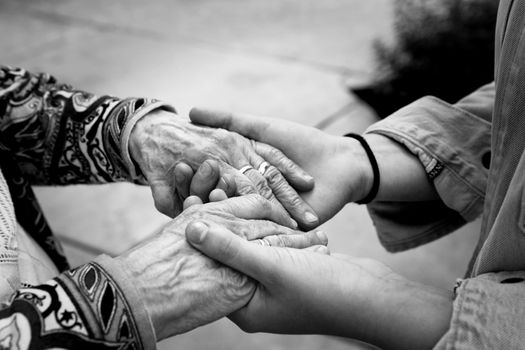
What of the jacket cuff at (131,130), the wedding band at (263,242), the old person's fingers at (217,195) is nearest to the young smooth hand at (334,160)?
the jacket cuff at (131,130)

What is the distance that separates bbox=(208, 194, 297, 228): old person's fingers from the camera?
57.7 inches

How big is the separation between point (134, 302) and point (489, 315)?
2.13 ft

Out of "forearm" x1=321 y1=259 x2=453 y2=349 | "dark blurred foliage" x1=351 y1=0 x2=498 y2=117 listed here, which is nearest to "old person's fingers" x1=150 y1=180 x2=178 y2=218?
"forearm" x1=321 y1=259 x2=453 y2=349

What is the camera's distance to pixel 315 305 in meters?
1.20

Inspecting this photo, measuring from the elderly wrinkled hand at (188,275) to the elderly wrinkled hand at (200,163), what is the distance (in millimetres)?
232

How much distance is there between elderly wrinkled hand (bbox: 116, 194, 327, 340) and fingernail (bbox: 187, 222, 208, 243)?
0.01 metres

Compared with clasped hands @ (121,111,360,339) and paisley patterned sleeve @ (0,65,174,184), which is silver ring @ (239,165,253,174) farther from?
paisley patterned sleeve @ (0,65,174,184)

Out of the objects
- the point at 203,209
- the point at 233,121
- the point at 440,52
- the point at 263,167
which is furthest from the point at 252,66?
the point at 203,209

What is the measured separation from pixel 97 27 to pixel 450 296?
191 inches

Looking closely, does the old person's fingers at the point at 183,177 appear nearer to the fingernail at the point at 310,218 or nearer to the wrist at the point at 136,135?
the wrist at the point at 136,135

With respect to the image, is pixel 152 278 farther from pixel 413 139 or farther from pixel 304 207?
pixel 413 139

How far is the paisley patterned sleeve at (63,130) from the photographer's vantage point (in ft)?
5.30

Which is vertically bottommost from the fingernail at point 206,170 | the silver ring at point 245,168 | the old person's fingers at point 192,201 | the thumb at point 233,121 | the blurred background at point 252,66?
the blurred background at point 252,66

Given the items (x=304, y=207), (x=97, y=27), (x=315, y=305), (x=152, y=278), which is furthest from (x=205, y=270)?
(x=97, y=27)
